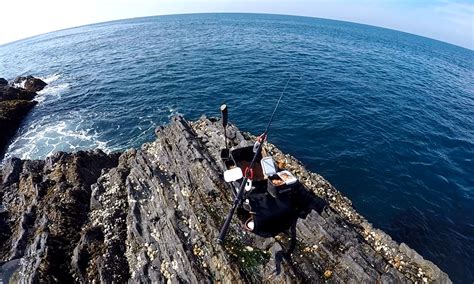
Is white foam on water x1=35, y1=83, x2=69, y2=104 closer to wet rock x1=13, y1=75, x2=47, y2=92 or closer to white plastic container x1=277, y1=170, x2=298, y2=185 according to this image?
wet rock x1=13, y1=75, x2=47, y2=92

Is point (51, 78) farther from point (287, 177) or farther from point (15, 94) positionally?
point (287, 177)

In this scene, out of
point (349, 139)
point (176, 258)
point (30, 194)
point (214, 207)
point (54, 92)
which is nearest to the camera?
point (176, 258)

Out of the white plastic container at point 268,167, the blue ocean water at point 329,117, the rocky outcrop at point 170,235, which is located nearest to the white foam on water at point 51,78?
the blue ocean water at point 329,117

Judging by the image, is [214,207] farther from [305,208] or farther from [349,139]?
[349,139]

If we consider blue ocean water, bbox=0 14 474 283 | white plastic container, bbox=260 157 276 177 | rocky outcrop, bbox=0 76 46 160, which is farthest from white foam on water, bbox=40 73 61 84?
white plastic container, bbox=260 157 276 177

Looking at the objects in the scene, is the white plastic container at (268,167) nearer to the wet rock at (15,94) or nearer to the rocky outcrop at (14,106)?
the rocky outcrop at (14,106)

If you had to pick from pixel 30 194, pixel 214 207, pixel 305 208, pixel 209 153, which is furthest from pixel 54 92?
pixel 305 208
